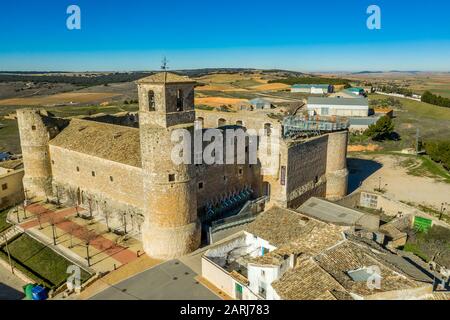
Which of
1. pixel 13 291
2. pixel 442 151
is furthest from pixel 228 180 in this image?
pixel 442 151

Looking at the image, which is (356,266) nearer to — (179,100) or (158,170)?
(158,170)

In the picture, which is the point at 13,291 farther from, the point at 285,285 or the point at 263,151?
the point at 263,151

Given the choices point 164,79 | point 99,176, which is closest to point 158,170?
point 164,79

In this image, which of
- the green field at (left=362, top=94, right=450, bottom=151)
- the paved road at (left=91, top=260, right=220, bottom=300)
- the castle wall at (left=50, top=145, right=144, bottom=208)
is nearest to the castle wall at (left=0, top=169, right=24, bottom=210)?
the castle wall at (left=50, top=145, right=144, bottom=208)

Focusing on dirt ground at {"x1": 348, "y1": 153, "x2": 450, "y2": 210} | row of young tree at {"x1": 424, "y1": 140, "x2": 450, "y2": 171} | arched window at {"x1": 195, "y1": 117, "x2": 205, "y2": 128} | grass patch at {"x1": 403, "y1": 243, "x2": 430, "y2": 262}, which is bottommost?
grass patch at {"x1": 403, "y1": 243, "x2": 430, "y2": 262}

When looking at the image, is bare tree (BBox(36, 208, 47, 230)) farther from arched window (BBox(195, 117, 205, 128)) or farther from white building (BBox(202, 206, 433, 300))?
arched window (BBox(195, 117, 205, 128))

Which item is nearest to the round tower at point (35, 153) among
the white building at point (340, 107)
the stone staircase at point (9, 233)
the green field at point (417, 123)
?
the stone staircase at point (9, 233)
